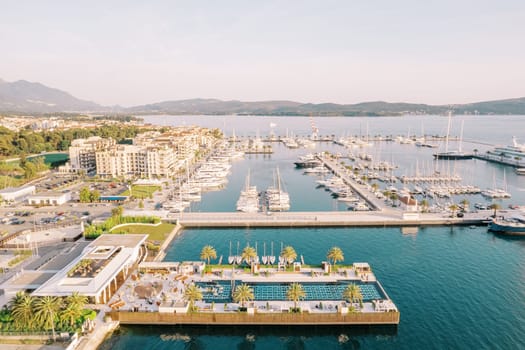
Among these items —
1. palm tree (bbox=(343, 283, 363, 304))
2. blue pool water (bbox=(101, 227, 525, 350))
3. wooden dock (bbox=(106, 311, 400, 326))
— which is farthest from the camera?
palm tree (bbox=(343, 283, 363, 304))

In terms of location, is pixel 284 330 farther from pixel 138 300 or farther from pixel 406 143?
pixel 406 143

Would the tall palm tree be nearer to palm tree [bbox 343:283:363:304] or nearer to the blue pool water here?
the blue pool water

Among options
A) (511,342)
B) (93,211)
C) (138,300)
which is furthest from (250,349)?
(93,211)

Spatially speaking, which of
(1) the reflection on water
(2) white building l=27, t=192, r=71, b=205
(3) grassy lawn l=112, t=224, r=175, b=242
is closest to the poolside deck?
(1) the reflection on water

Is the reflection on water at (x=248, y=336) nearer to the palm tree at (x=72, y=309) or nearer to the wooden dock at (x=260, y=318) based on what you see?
the wooden dock at (x=260, y=318)

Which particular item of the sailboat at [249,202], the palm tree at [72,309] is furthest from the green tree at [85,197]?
the palm tree at [72,309]

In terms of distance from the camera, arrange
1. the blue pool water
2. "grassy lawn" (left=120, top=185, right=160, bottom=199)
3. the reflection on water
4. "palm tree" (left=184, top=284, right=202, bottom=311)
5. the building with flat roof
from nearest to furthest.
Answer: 1. the reflection on water
2. the blue pool water
3. the building with flat roof
4. "palm tree" (left=184, top=284, right=202, bottom=311)
5. "grassy lawn" (left=120, top=185, right=160, bottom=199)
